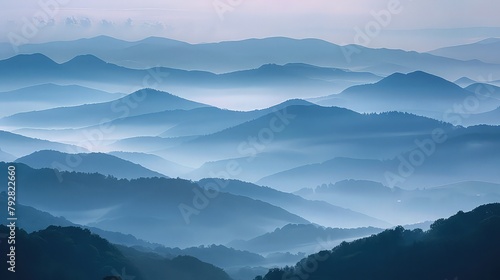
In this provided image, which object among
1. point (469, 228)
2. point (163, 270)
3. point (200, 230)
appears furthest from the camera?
point (200, 230)

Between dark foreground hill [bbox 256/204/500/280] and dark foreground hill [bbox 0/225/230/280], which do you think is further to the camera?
dark foreground hill [bbox 0/225/230/280]

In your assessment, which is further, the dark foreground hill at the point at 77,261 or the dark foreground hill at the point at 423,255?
the dark foreground hill at the point at 77,261

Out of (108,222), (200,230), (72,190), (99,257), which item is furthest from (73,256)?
(72,190)

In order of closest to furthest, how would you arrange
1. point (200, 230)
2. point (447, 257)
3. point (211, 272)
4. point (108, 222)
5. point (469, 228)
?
1. point (447, 257)
2. point (469, 228)
3. point (211, 272)
4. point (108, 222)
5. point (200, 230)

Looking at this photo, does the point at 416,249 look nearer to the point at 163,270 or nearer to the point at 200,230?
the point at 163,270

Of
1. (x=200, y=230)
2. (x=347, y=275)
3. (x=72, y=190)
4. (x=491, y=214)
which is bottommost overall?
(x=347, y=275)

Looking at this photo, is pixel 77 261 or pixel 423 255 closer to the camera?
pixel 423 255

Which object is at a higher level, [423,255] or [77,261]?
[77,261]

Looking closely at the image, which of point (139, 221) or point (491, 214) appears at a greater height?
point (139, 221)
